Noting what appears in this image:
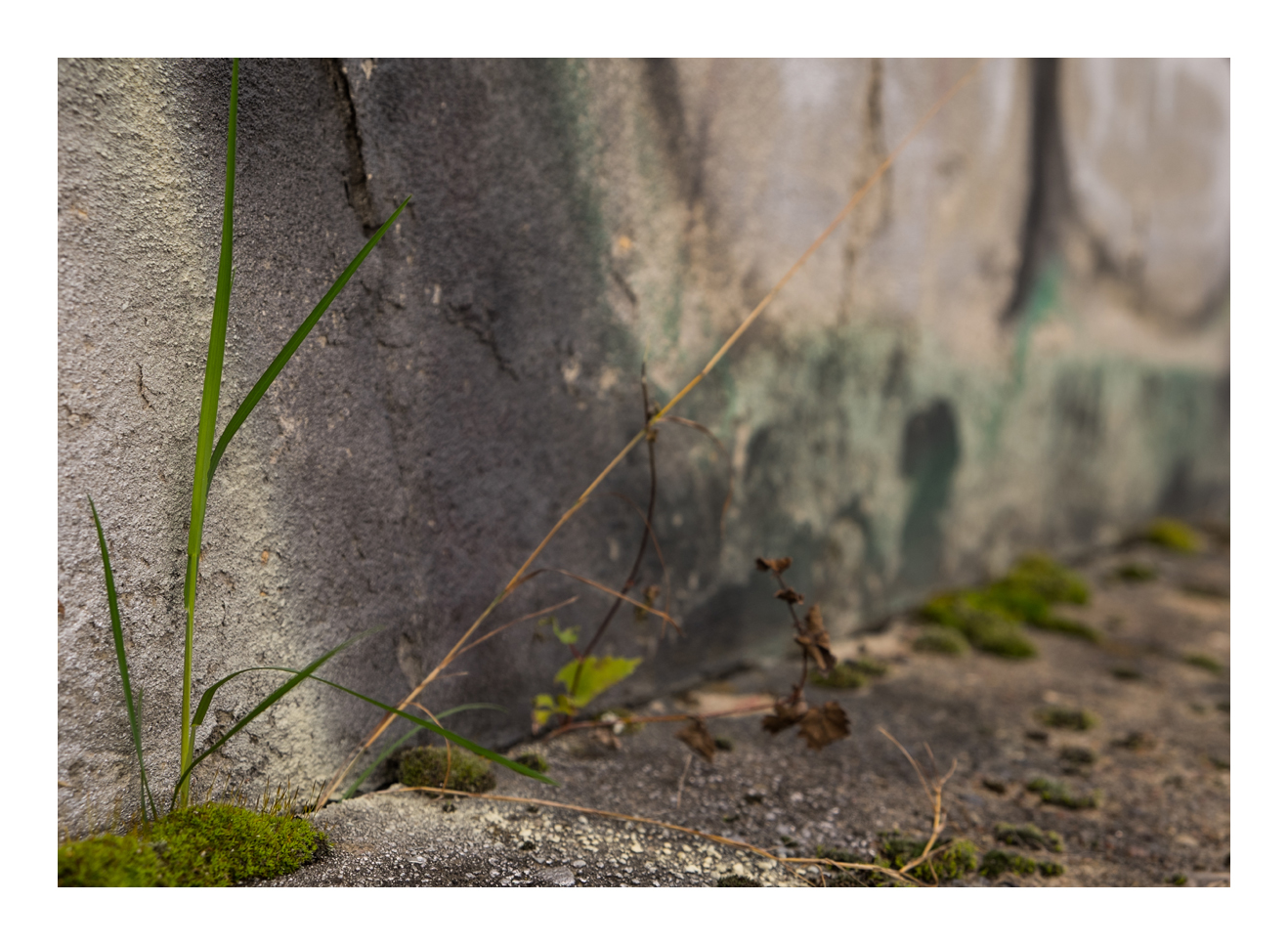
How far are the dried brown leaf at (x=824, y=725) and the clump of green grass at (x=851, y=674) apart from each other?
68cm

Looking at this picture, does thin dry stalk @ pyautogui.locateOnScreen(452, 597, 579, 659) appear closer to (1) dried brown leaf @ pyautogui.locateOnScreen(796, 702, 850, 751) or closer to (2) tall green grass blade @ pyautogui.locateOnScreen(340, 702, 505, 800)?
(2) tall green grass blade @ pyautogui.locateOnScreen(340, 702, 505, 800)

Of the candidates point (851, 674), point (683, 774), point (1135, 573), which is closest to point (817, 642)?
point (683, 774)

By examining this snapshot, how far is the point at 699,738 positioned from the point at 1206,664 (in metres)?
2.27

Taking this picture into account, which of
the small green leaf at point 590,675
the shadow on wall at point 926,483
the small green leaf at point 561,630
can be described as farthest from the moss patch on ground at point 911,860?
the shadow on wall at point 926,483

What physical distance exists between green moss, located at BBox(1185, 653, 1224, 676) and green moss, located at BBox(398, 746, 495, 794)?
8.92 feet

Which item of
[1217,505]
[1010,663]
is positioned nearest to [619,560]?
[1010,663]

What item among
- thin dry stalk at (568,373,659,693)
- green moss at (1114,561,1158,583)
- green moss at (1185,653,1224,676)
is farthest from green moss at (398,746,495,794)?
green moss at (1114,561,1158,583)

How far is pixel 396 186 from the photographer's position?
171 cm

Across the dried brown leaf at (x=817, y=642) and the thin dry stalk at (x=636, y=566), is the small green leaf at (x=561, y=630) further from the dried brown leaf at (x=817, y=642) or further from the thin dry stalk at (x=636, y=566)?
the dried brown leaf at (x=817, y=642)

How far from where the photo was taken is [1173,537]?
492cm

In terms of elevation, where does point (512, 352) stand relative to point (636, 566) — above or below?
→ above

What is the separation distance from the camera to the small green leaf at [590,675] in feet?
6.70

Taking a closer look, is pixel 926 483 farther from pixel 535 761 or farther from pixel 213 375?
pixel 213 375

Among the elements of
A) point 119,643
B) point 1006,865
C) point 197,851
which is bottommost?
point 1006,865
